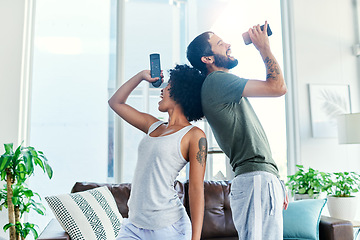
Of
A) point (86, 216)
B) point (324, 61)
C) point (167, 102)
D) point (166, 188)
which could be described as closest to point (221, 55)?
point (167, 102)

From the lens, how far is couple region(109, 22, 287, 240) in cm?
127

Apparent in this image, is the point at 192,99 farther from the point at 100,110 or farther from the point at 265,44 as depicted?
the point at 100,110

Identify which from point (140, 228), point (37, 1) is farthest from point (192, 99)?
point (37, 1)

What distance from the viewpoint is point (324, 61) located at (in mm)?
3949

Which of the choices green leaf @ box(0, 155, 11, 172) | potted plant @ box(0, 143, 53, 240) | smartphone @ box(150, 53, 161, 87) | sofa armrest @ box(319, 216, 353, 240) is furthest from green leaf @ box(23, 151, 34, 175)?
sofa armrest @ box(319, 216, 353, 240)

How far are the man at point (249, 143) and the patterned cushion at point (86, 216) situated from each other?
3.95 feet

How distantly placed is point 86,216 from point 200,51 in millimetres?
1383

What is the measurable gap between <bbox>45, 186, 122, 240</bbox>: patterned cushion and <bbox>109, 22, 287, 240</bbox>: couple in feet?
3.42

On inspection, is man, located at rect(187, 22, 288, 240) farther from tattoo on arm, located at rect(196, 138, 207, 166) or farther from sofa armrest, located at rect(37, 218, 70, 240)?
sofa armrest, located at rect(37, 218, 70, 240)

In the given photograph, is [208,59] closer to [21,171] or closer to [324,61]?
[21,171]

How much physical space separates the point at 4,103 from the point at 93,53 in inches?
37.3

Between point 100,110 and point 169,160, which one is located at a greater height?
point 100,110

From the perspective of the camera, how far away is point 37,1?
3.52m

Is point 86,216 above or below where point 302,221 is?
above
